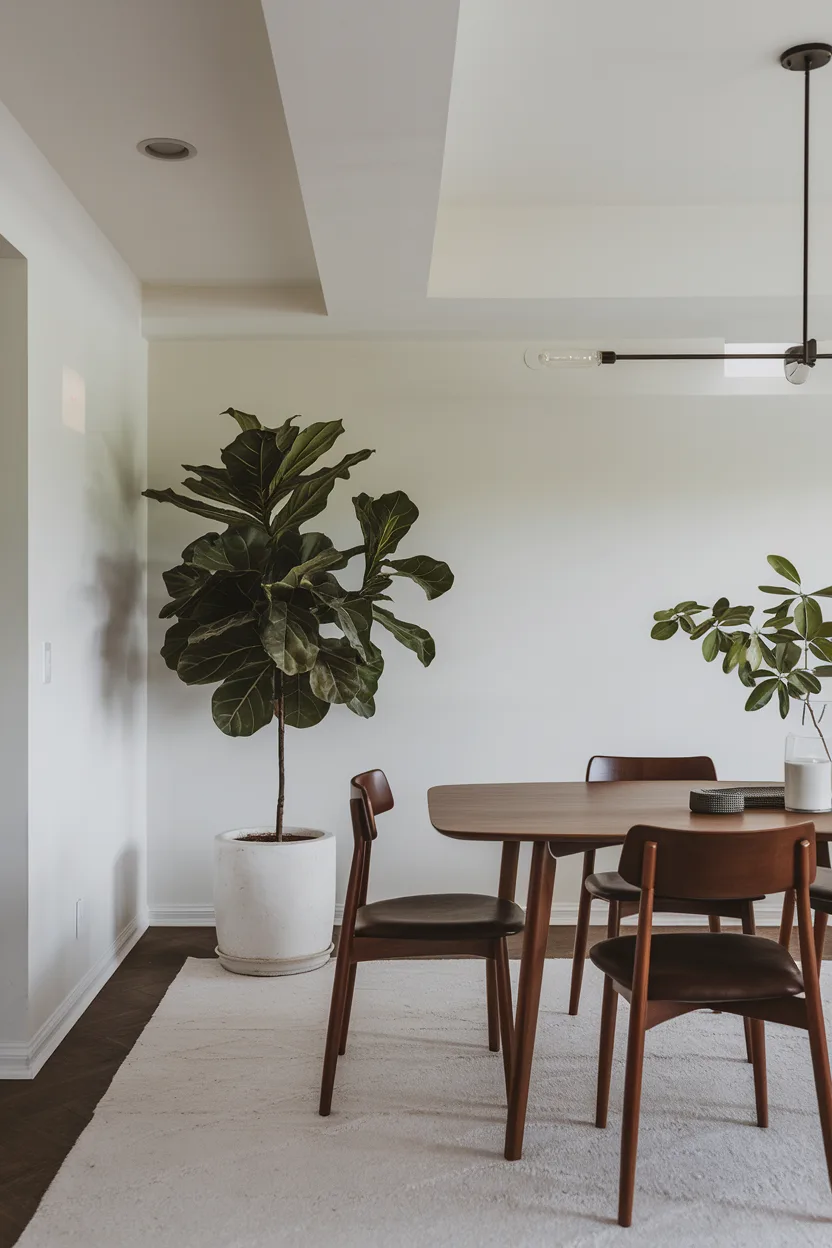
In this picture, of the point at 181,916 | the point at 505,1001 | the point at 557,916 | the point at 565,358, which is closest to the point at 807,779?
the point at 505,1001

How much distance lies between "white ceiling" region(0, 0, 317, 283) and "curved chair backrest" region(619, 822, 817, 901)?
2.15 metres

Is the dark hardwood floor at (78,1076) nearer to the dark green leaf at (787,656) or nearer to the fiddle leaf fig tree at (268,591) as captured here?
the fiddle leaf fig tree at (268,591)

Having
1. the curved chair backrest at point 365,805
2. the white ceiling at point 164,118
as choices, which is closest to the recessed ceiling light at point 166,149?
the white ceiling at point 164,118

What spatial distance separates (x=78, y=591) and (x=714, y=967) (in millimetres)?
2433

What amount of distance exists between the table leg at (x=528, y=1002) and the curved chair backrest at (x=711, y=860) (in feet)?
1.06

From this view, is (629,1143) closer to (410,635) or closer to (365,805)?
(365,805)

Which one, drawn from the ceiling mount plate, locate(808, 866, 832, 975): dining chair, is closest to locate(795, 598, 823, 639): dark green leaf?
locate(808, 866, 832, 975): dining chair

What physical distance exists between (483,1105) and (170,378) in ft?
10.8

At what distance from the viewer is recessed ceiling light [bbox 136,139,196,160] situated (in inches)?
126

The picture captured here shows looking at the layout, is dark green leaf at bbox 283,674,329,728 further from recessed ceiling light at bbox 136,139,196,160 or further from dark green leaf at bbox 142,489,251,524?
recessed ceiling light at bbox 136,139,196,160

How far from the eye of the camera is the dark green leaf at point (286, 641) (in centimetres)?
371

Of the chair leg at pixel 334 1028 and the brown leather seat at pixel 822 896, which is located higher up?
the brown leather seat at pixel 822 896

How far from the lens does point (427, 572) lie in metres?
4.22

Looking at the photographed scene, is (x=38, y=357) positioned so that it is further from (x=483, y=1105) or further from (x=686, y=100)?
(x=483, y=1105)
